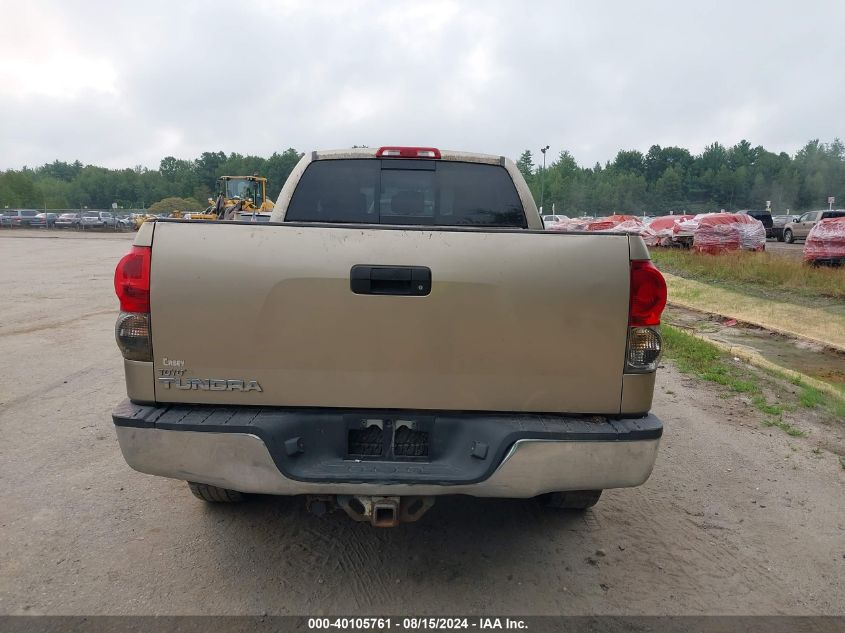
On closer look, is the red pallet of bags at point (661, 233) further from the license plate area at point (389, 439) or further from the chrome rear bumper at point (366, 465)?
the license plate area at point (389, 439)

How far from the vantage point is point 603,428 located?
8.28 ft

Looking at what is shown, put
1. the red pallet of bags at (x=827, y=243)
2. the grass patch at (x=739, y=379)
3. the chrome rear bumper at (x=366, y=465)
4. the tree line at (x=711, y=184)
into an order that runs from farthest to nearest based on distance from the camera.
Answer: the tree line at (x=711, y=184), the red pallet of bags at (x=827, y=243), the grass patch at (x=739, y=379), the chrome rear bumper at (x=366, y=465)

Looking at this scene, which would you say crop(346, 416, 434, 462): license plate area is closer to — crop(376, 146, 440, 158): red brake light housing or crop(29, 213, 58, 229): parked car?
crop(376, 146, 440, 158): red brake light housing

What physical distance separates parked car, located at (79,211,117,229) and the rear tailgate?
197 feet

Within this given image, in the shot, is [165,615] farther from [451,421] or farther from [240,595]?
[451,421]

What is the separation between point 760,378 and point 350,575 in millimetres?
5477

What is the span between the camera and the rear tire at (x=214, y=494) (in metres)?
3.39

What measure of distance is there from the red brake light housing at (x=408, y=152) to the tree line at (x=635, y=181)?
9012cm

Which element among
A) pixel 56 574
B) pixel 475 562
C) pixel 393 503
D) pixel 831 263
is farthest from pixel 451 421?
pixel 831 263

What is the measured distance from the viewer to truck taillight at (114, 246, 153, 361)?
2.51 meters

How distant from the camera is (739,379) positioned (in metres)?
6.42

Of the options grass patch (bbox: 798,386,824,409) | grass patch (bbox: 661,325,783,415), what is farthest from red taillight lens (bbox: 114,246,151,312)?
grass patch (bbox: 798,386,824,409)

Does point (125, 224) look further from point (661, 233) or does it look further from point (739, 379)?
point (739, 379)

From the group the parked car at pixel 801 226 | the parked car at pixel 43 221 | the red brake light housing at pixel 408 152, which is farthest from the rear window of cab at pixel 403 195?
the parked car at pixel 43 221
